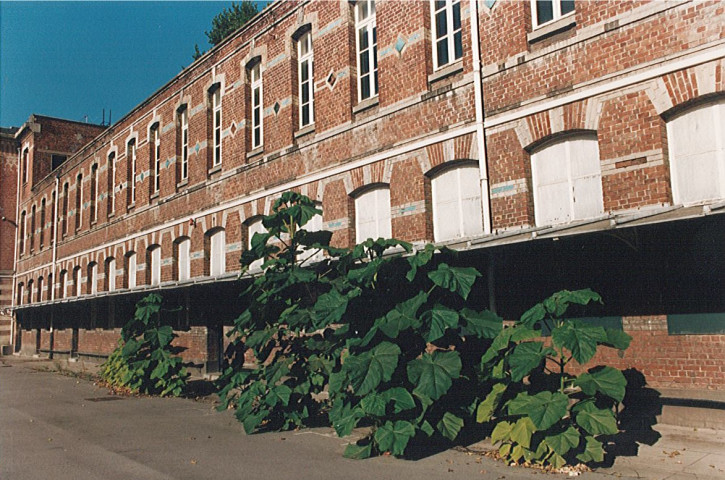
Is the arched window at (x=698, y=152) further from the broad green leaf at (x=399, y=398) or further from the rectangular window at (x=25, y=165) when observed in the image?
the rectangular window at (x=25, y=165)

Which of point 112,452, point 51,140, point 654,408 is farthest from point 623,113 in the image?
point 51,140

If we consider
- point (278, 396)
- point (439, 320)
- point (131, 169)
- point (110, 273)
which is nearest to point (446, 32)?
point (439, 320)

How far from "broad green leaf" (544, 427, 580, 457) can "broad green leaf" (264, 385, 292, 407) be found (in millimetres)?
4048

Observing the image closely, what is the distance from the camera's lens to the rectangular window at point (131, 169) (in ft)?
78.8

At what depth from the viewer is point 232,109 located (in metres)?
17.7

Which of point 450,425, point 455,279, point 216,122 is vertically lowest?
A: point 450,425

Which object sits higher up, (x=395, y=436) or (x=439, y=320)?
(x=439, y=320)

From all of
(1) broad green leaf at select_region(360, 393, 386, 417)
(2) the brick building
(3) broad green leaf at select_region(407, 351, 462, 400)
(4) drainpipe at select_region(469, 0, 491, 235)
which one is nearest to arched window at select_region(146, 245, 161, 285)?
(2) the brick building

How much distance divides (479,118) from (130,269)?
17.6 metres

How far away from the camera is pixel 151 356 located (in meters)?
14.4

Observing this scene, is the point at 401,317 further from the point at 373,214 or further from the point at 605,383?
the point at 373,214

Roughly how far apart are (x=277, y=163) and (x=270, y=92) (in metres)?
2.03

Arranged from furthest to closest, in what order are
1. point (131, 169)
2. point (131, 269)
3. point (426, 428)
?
point (131, 169), point (131, 269), point (426, 428)

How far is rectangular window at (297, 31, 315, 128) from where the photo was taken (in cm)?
1514
